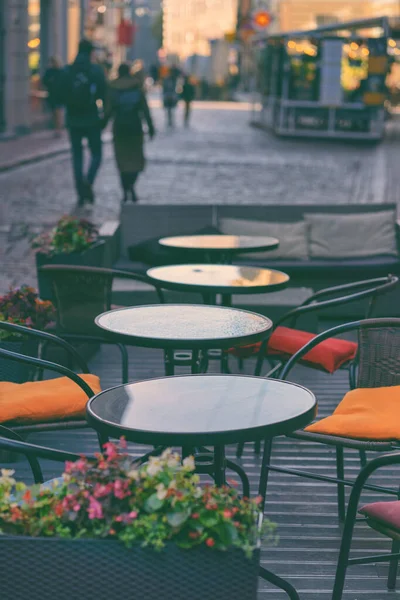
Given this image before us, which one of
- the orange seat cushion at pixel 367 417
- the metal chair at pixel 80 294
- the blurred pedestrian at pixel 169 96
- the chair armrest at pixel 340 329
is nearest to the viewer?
the orange seat cushion at pixel 367 417

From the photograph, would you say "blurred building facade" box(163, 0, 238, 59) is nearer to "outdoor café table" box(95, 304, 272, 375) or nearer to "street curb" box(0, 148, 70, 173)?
"street curb" box(0, 148, 70, 173)

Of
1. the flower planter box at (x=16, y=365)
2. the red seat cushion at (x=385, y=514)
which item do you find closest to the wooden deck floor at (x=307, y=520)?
the flower planter box at (x=16, y=365)

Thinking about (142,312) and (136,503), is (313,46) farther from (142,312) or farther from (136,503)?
(136,503)

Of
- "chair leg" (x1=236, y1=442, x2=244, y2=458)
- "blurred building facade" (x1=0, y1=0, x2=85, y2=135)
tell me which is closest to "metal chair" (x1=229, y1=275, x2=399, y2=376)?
"chair leg" (x1=236, y1=442, x2=244, y2=458)

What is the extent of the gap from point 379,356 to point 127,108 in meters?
9.01

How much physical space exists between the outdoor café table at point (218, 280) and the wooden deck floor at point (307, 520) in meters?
0.75

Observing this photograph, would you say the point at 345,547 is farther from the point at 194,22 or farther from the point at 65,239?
the point at 194,22

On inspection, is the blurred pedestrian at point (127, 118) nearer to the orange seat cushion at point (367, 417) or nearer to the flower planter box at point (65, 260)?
the flower planter box at point (65, 260)

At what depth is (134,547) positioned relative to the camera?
2279 millimetres

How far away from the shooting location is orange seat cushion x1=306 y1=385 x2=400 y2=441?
3.85m

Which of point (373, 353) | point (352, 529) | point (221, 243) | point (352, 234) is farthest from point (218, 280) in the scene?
point (352, 234)

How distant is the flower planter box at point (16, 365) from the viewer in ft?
15.6

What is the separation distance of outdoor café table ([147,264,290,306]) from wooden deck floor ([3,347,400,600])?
75cm

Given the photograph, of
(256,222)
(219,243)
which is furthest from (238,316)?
(256,222)
